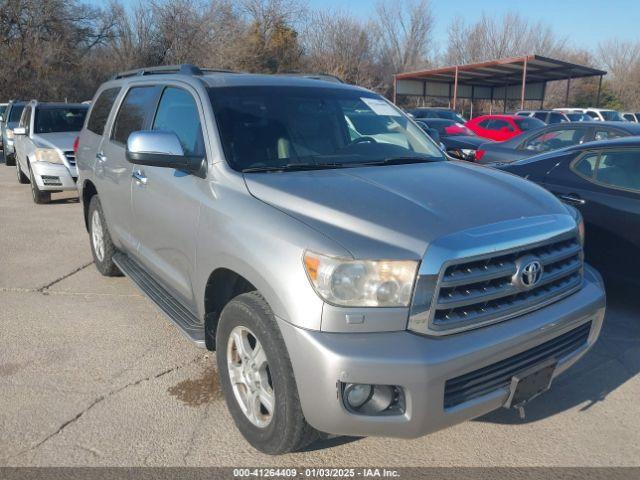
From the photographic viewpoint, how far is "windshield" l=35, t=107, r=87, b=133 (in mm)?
10641

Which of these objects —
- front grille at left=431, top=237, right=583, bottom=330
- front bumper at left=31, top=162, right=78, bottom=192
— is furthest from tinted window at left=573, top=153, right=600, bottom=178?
front bumper at left=31, top=162, right=78, bottom=192

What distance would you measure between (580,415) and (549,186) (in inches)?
97.5

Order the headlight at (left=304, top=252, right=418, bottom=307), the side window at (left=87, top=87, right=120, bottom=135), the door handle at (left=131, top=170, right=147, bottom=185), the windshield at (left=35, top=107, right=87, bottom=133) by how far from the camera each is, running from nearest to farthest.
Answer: the headlight at (left=304, top=252, right=418, bottom=307) < the door handle at (left=131, top=170, right=147, bottom=185) < the side window at (left=87, top=87, right=120, bottom=135) < the windshield at (left=35, top=107, right=87, bottom=133)

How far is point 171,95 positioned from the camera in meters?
4.08

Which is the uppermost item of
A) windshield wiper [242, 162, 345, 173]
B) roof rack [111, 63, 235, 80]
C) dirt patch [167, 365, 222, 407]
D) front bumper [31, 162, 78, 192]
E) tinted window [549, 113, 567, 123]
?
roof rack [111, 63, 235, 80]

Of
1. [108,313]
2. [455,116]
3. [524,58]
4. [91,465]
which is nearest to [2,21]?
[455,116]

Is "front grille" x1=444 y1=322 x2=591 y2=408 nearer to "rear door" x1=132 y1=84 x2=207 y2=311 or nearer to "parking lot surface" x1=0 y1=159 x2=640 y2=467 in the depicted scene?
"parking lot surface" x1=0 y1=159 x2=640 y2=467

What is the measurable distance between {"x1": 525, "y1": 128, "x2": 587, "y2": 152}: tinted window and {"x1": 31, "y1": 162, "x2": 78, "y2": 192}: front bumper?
23.6 ft

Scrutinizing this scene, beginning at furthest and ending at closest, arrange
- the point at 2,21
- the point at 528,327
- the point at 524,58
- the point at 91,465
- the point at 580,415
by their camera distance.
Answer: the point at 2,21
the point at 524,58
the point at 580,415
the point at 91,465
the point at 528,327

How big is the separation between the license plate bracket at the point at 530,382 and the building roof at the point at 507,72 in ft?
91.8

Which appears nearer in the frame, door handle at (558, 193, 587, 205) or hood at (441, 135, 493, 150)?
door handle at (558, 193, 587, 205)

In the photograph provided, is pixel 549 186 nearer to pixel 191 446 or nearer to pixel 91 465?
pixel 191 446

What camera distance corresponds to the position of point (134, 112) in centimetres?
468

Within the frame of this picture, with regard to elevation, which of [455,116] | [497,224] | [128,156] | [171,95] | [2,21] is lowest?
[455,116]
